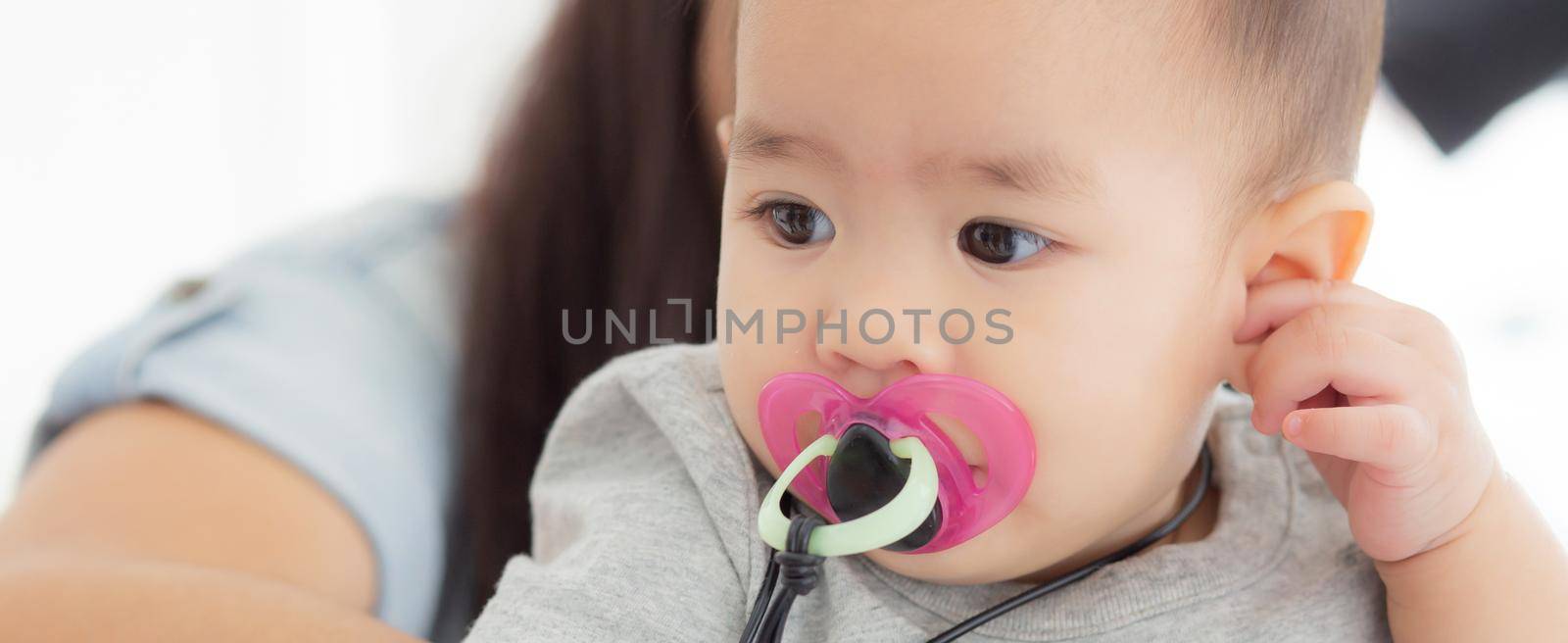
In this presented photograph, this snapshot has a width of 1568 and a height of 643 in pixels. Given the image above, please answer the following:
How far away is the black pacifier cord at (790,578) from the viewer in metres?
0.64

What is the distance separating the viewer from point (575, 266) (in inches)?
49.9

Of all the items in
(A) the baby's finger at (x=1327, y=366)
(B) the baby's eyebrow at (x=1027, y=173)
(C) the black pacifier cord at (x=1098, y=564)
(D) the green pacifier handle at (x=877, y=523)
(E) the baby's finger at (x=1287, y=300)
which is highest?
(B) the baby's eyebrow at (x=1027, y=173)

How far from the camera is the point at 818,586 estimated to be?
31.6 inches

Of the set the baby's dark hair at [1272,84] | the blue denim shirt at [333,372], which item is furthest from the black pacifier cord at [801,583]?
the blue denim shirt at [333,372]

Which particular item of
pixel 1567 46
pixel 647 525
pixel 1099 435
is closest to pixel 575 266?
pixel 647 525

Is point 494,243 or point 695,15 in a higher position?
point 695,15

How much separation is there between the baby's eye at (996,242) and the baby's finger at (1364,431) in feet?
0.61

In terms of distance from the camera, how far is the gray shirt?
742mm

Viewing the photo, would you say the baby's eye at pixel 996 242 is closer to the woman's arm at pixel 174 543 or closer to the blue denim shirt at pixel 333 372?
the woman's arm at pixel 174 543

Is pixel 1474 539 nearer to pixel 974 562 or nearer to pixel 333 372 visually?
pixel 974 562

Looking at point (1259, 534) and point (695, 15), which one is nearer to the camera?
point (1259, 534)

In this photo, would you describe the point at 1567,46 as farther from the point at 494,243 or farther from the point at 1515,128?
the point at 494,243

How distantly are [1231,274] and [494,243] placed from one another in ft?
2.52

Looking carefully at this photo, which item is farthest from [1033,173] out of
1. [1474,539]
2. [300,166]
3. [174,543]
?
[300,166]
